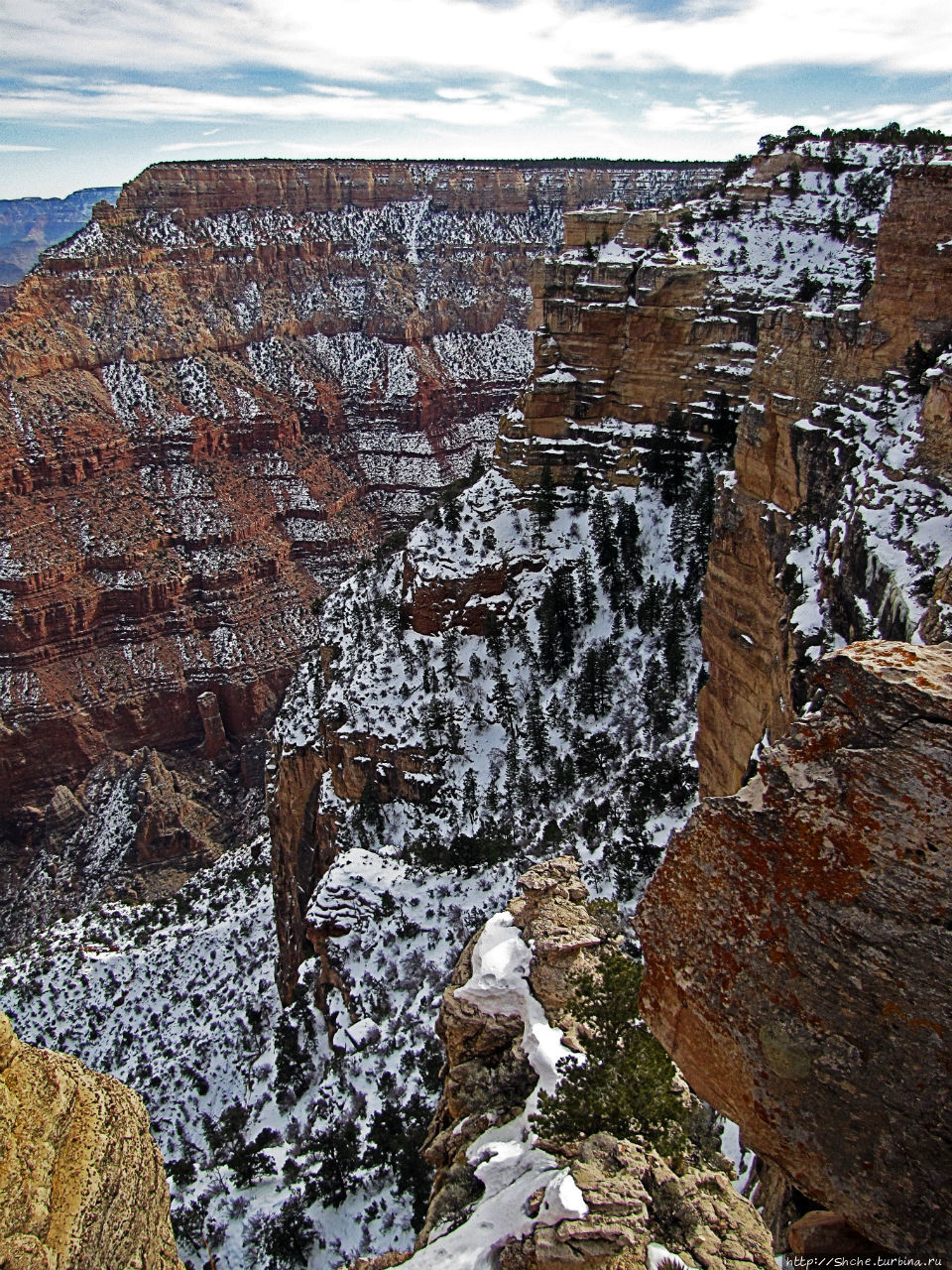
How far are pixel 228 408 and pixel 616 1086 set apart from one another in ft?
320

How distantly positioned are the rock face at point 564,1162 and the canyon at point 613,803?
2.2 inches

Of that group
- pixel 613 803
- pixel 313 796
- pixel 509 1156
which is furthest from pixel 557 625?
pixel 509 1156

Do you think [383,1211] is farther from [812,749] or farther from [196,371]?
[196,371]

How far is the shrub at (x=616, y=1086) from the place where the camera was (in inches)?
447

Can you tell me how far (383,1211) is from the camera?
73.0 feet

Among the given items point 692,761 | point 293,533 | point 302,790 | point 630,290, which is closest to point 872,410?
point 692,761

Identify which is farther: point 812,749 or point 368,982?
point 368,982

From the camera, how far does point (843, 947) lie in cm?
670

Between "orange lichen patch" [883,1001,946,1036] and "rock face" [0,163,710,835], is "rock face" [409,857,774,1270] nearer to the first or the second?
"orange lichen patch" [883,1001,946,1036]

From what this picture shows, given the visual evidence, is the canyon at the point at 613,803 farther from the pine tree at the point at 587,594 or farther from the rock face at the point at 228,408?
the rock face at the point at 228,408

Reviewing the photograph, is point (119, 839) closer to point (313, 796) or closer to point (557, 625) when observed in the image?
point (313, 796)

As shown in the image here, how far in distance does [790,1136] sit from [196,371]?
105m

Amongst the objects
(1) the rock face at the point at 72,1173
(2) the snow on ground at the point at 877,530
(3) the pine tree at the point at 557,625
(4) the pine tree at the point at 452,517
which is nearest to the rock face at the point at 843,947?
(2) the snow on ground at the point at 877,530

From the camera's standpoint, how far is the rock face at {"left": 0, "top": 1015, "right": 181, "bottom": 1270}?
26.6ft
